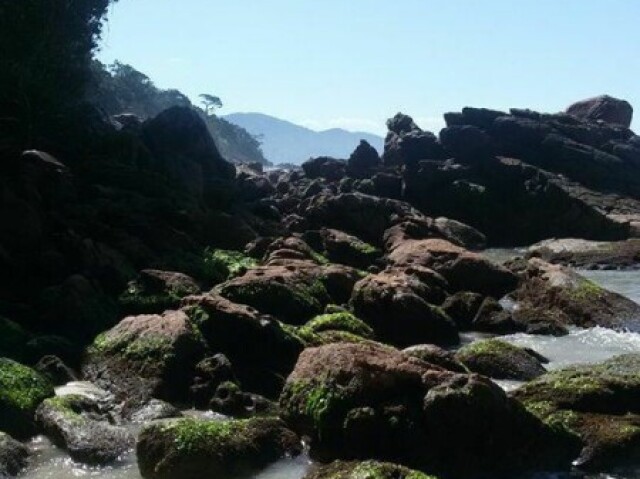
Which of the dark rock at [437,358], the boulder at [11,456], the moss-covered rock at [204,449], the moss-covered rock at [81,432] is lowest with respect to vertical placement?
the boulder at [11,456]

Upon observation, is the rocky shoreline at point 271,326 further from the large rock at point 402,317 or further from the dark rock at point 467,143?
the dark rock at point 467,143

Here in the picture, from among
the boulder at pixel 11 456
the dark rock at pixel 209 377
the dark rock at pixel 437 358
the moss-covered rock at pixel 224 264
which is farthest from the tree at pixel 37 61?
the dark rock at pixel 437 358

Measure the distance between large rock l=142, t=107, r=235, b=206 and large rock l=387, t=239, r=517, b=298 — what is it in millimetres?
18538

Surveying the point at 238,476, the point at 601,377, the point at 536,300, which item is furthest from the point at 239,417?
the point at 536,300

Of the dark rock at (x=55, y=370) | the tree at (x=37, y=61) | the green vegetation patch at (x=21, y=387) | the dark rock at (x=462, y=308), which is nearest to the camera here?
the green vegetation patch at (x=21, y=387)

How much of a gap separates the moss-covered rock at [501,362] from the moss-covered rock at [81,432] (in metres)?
7.92

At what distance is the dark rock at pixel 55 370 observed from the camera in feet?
52.9

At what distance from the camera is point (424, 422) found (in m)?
12.5

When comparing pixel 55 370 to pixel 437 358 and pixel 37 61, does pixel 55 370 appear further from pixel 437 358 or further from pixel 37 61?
pixel 37 61

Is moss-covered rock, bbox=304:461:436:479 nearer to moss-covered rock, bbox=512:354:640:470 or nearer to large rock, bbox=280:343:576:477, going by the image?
large rock, bbox=280:343:576:477

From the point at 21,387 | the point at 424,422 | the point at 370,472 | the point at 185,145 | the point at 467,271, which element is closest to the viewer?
the point at 370,472

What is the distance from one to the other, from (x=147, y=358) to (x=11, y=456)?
4.59 m

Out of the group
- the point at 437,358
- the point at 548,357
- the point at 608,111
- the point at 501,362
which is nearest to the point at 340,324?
the point at 501,362

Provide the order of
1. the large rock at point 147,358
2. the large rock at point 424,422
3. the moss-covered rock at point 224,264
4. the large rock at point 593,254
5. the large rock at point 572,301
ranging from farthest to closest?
the large rock at point 593,254 < the moss-covered rock at point 224,264 < the large rock at point 572,301 < the large rock at point 147,358 < the large rock at point 424,422
